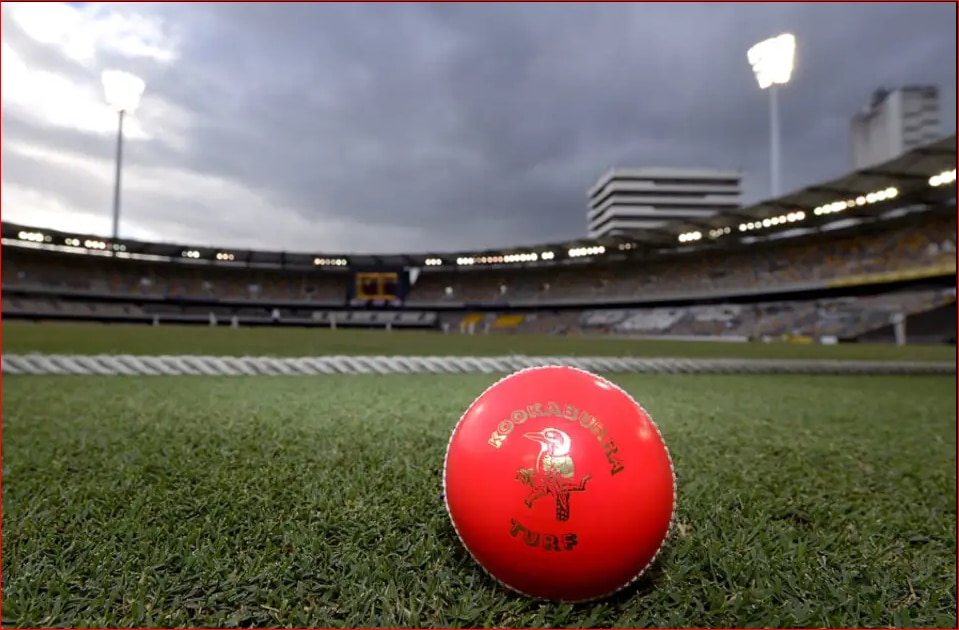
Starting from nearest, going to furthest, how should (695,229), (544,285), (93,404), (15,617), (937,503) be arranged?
(15,617), (937,503), (93,404), (695,229), (544,285)

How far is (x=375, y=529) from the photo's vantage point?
1418 millimetres

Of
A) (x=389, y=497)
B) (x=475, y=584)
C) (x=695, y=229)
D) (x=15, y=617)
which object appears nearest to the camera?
(x=15, y=617)

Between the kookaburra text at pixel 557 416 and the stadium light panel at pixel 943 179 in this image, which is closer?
the kookaburra text at pixel 557 416

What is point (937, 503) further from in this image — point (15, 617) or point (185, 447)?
point (185, 447)

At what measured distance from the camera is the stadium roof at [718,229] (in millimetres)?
17797

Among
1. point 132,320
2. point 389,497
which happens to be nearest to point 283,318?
point 132,320

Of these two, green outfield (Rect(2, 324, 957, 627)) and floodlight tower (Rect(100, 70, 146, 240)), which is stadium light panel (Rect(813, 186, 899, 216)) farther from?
floodlight tower (Rect(100, 70, 146, 240))

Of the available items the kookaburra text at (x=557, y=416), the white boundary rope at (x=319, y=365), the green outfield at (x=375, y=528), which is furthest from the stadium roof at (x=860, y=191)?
the kookaburra text at (x=557, y=416)

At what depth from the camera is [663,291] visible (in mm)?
32281

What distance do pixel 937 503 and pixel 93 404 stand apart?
468 cm

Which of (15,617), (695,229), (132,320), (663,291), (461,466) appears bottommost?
(15,617)

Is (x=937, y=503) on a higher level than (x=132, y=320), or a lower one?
lower

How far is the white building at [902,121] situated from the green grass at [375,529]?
88051 mm

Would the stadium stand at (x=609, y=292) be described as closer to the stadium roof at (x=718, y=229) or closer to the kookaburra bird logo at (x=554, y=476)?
the stadium roof at (x=718, y=229)
